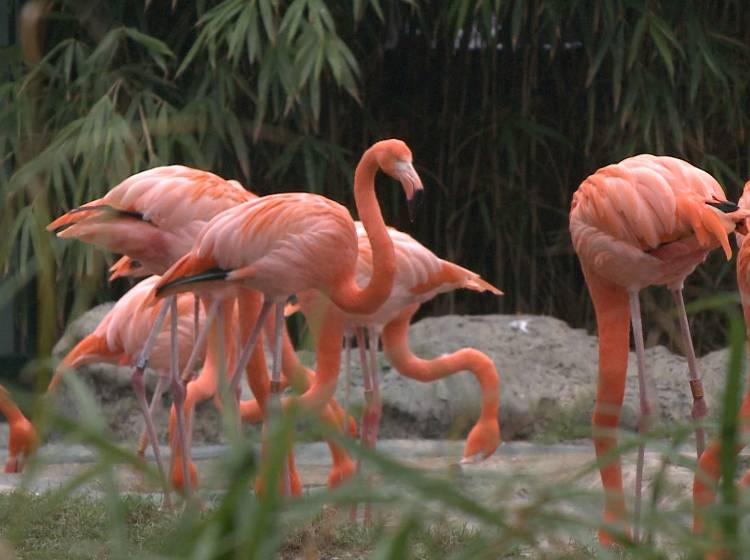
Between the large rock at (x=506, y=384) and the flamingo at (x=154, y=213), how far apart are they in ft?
4.94

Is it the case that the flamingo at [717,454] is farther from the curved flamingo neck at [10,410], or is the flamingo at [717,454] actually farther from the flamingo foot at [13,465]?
the flamingo foot at [13,465]

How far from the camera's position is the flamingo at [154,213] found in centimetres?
354

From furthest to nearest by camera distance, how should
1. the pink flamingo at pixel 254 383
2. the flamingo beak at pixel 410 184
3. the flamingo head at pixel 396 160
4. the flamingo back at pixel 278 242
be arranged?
1. the pink flamingo at pixel 254 383
2. the flamingo head at pixel 396 160
3. the flamingo beak at pixel 410 184
4. the flamingo back at pixel 278 242

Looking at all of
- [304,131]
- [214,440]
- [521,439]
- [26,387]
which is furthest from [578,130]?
[26,387]

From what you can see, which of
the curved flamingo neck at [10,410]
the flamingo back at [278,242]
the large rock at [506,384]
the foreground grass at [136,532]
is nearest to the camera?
the foreground grass at [136,532]

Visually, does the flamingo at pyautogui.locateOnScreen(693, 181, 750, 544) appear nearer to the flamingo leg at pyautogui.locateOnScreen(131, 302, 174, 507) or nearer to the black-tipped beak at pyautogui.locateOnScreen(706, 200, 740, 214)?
the black-tipped beak at pyautogui.locateOnScreen(706, 200, 740, 214)

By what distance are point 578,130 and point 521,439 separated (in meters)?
1.88

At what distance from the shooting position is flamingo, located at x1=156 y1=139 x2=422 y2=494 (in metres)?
3.23

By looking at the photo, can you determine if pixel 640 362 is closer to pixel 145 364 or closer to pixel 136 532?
pixel 136 532

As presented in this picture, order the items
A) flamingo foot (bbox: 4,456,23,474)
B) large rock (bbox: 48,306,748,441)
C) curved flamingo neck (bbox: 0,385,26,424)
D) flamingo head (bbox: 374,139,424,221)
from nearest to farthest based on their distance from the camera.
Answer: flamingo head (bbox: 374,139,424,221), curved flamingo neck (bbox: 0,385,26,424), flamingo foot (bbox: 4,456,23,474), large rock (bbox: 48,306,748,441)

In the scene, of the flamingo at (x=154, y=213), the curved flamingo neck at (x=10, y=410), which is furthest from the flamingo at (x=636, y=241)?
the curved flamingo neck at (x=10, y=410)

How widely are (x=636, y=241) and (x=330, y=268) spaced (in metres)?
0.74

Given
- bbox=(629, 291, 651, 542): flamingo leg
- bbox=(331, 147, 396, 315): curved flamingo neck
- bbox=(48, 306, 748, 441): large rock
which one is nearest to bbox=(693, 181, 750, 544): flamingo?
bbox=(629, 291, 651, 542): flamingo leg

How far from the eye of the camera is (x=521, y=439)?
201 inches
